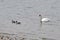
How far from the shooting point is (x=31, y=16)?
43.2 ft

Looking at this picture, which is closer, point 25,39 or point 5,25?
point 25,39

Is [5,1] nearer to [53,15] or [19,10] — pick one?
[19,10]

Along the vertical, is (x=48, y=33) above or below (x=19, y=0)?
below

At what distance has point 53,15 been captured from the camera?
13156 millimetres

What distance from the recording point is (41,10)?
46.1ft

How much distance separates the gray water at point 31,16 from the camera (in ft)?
35.8

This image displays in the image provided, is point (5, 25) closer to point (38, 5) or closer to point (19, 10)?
point (19, 10)

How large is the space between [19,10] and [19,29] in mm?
3762

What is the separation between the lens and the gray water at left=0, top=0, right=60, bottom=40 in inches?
429

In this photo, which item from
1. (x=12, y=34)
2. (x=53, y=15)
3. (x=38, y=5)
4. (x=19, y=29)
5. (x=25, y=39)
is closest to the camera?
(x=25, y=39)

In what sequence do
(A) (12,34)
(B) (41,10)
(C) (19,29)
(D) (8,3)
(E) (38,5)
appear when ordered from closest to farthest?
(A) (12,34) → (C) (19,29) → (B) (41,10) → (E) (38,5) → (D) (8,3)

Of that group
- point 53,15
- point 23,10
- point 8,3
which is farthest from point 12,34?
point 8,3

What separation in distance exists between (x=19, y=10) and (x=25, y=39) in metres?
5.28

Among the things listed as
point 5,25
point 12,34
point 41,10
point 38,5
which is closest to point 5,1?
point 38,5
